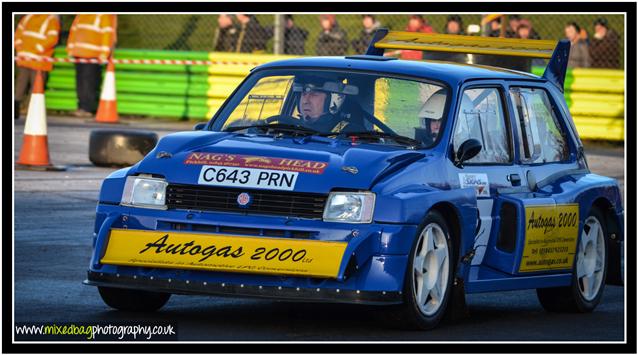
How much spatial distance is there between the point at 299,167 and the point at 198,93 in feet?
58.9

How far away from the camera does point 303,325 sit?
7977 mm

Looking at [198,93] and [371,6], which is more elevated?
[371,6]

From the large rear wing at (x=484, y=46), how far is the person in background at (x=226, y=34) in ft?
48.6

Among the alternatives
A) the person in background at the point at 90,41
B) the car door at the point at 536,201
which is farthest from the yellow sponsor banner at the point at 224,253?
the person in background at the point at 90,41

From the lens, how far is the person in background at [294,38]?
24.1 meters

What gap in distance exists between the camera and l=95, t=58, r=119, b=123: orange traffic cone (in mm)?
25062

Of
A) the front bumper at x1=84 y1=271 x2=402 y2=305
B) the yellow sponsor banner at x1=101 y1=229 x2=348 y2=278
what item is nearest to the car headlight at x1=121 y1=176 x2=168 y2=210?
the yellow sponsor banner at x1=101 y1=229 x2=348 y2=278

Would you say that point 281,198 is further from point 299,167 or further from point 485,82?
point 485,82

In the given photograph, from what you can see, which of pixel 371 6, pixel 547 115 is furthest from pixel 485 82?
pixel 371 6

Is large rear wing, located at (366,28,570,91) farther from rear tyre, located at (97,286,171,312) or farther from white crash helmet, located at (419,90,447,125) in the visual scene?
rear tyre, located at (97,286,171,312)

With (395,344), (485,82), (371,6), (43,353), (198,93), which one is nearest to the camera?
(43,353)

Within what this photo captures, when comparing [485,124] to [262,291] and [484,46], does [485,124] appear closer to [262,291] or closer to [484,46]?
[484,46]

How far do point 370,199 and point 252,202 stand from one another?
59cm

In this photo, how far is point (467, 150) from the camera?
27.4 ft
